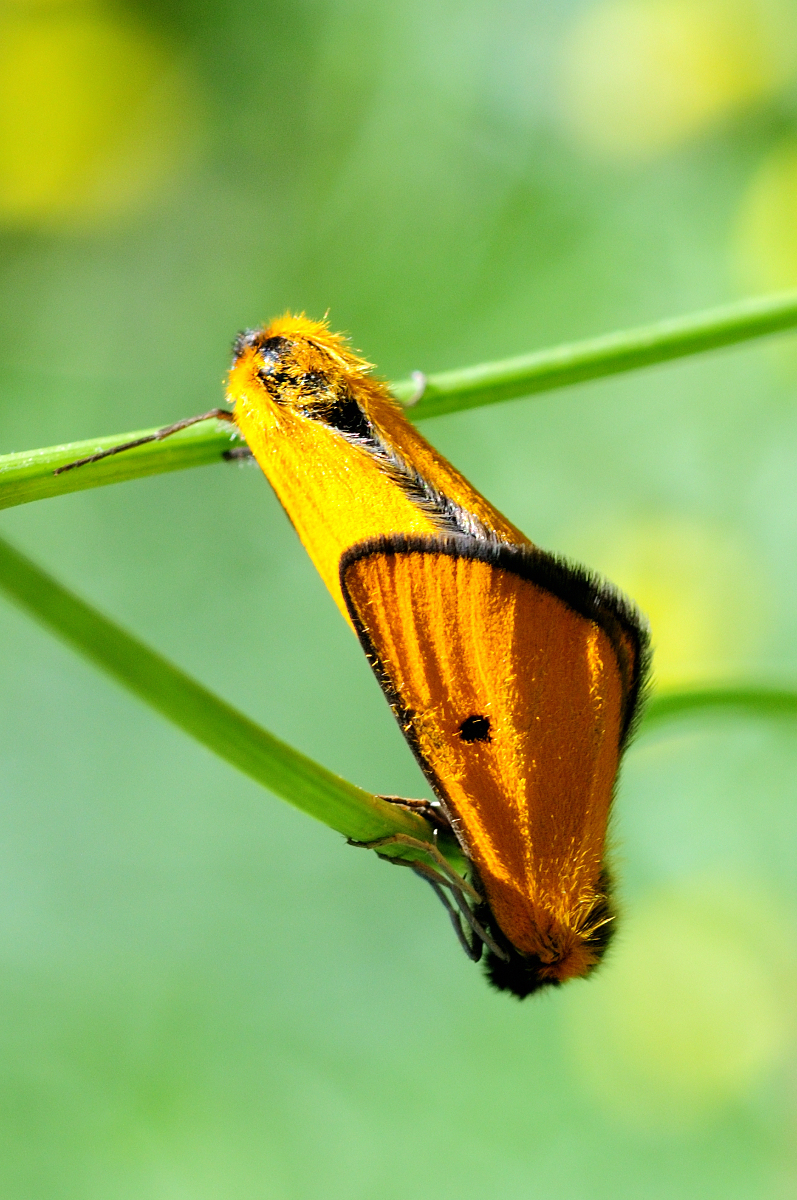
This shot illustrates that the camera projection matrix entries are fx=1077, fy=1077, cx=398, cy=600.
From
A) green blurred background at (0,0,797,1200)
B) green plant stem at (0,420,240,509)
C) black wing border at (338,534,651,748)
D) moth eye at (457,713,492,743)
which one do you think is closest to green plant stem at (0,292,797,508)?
green plant stem at (0,420,240,509)

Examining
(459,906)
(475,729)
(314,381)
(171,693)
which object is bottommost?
(459,906)

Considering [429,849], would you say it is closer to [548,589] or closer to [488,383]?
[548,589]

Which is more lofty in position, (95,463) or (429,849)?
(95,463)

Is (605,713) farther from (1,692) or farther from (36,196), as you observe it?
(36,196)

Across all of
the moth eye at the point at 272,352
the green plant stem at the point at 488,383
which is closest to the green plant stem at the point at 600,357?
the green plant stem at the point at 488,383

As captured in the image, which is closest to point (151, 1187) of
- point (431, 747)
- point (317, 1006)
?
point (317, 1006)

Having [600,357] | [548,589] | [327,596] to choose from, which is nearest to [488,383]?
[600,357]
